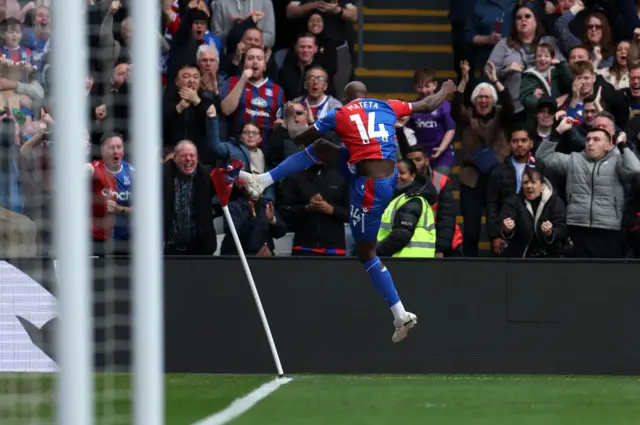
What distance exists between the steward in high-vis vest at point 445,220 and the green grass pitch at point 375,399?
4.97 ft

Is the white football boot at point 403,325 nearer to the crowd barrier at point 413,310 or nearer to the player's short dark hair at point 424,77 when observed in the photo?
the crowd barrier at point 413,310

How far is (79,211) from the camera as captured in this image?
4840mm

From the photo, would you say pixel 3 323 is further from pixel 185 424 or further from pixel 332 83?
pixel 332 83

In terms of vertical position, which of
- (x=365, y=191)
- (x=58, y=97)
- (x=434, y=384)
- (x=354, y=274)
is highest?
(x=58, y=97)

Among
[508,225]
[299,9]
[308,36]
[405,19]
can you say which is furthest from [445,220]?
[405,19]

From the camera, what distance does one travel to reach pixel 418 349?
1286 centimetres

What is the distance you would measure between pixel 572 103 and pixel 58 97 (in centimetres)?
1022

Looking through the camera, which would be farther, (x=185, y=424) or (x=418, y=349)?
(x=418, y=349)

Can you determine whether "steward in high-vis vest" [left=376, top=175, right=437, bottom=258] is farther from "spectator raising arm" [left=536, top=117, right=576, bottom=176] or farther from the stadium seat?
"spectator raising arm" [left=536, top=117, right=576, bottom=176]

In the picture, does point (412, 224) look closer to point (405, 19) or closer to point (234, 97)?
point (234, 97)

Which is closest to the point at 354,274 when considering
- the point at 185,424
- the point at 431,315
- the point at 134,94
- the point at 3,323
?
the point at 431,315

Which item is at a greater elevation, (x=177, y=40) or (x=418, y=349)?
(x=177, y=40)

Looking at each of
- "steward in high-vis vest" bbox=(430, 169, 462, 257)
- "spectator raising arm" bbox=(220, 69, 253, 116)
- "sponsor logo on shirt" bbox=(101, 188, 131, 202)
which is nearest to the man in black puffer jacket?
"steward in high-vis vest" bbox=(430, 169, 462, 257)

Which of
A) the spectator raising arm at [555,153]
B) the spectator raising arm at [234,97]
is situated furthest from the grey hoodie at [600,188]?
the spectator raising arm at [234,97]
